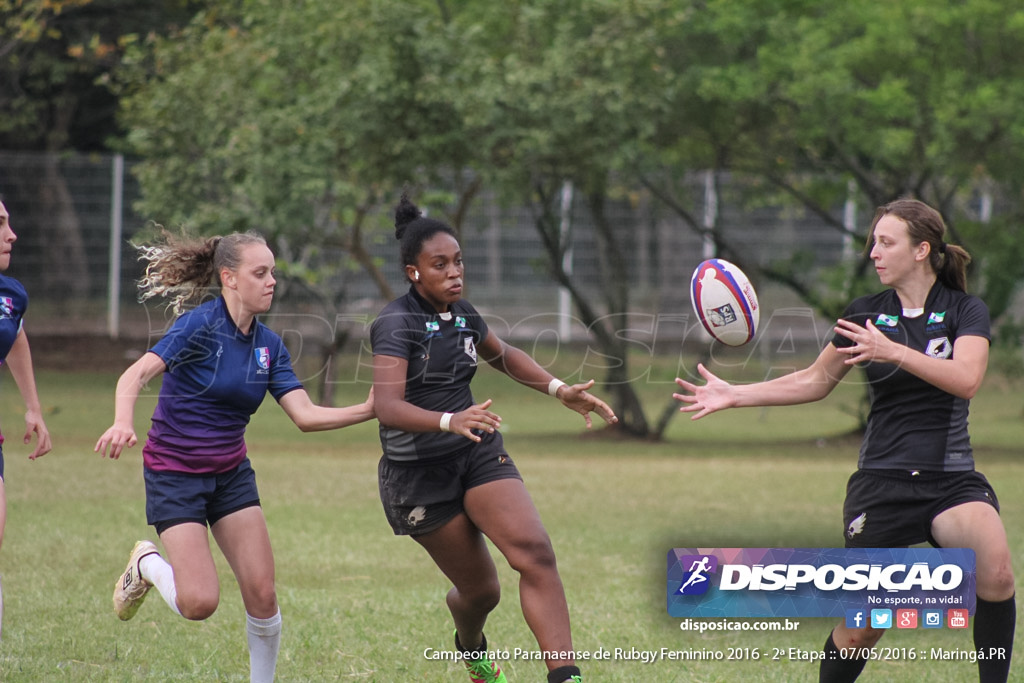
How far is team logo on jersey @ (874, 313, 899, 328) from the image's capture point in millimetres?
5312

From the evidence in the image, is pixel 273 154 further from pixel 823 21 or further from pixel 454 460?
pixel 454 460

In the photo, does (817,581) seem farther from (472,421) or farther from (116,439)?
(116,439)

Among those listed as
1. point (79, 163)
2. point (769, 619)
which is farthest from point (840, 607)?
point (79, 163)

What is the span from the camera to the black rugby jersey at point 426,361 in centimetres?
538

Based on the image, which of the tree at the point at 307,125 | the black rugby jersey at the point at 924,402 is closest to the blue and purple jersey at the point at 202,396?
the black rugby jersey at the point at 924,402

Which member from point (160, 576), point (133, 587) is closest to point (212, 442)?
point (160, 576)

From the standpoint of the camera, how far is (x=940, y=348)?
518cm

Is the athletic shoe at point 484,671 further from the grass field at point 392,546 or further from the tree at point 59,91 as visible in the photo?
the tree at point 59,91

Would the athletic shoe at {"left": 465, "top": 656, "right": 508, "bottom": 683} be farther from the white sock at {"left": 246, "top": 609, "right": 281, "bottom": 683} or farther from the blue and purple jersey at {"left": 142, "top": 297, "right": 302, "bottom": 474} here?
the blue and purple jersey at {"left": 142, "top": 297, "right": 302, "bottom": 474}

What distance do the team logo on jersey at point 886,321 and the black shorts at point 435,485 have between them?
171cm

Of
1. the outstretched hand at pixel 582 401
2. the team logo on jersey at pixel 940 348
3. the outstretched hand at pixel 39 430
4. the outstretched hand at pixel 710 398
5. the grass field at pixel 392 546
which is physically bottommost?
the grass field at pixel 392 546

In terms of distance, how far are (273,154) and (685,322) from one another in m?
7.22

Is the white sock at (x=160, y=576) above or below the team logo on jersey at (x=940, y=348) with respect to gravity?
below

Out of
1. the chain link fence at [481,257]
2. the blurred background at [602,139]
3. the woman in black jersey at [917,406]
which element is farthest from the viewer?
the chain link fence at [481,257]
